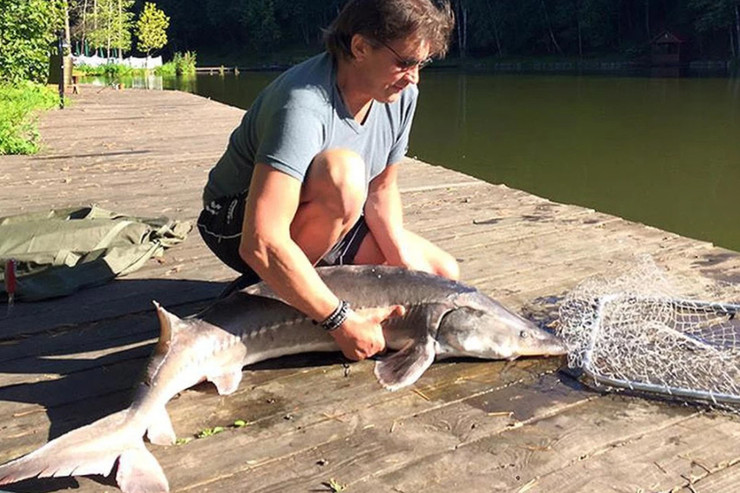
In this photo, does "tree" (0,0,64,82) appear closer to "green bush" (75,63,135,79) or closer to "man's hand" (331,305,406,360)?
"man's hand" (331,305,406,360)

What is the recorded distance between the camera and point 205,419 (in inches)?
101

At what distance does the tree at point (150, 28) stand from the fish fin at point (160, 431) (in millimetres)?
63005

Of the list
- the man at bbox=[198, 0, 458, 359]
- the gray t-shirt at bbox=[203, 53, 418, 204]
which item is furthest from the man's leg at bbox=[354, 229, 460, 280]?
the gray t-shirt at bbox=[203, 53, 418, 204]

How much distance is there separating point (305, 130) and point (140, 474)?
3.82ft

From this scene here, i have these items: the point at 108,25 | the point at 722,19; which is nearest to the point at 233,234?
the point at 722,19

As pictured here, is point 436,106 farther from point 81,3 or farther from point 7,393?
point 81,3

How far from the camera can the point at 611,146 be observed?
51.7 feet

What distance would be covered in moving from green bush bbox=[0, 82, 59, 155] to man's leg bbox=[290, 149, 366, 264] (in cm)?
615

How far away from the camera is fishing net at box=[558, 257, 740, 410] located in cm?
274

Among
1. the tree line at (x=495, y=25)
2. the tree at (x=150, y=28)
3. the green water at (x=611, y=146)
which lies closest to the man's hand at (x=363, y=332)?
the green water at (x=611, y=146)

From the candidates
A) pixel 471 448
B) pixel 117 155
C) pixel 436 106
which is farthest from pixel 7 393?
pixel 436 106

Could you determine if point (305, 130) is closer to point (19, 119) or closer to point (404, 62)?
point (404, 62)

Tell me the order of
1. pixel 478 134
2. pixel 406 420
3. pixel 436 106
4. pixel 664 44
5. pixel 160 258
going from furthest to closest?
pixel 664 44 → pixel 436 106 → pixel 478 134 → pixel 160 258 → pixel 406 420

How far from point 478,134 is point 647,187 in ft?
23.5
